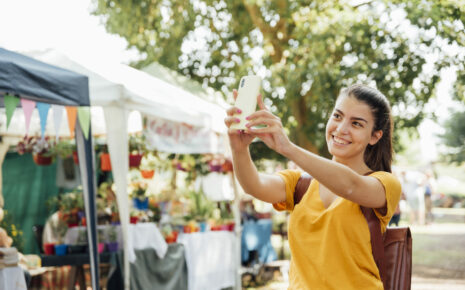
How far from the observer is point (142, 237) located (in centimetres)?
767

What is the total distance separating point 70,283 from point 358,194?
6586mm

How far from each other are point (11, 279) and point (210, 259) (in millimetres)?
3574

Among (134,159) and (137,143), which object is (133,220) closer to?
(134,159)

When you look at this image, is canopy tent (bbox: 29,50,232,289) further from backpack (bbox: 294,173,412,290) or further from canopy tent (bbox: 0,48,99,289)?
backpack (bbox: 294,173,412,290)

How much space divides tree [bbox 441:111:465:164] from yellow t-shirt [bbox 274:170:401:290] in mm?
45039

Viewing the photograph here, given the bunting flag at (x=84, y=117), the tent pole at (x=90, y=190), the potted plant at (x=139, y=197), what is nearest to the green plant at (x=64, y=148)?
the potted plant at (x=139, y=197)

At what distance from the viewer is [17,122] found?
864 centimetres

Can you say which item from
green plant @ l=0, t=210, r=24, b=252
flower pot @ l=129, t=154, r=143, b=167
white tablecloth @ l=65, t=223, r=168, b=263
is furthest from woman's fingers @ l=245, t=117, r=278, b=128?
flower pot @ l=129, t=154, r=143, b=167

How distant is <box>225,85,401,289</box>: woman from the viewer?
183cm

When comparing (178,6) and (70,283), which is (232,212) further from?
(178,6)

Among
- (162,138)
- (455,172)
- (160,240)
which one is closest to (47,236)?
(160,240)

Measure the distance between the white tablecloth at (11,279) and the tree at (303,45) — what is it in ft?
23.4

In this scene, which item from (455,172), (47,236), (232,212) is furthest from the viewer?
(455,172)

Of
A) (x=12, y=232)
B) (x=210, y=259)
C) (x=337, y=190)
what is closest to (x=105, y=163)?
(x=210, y=259)
